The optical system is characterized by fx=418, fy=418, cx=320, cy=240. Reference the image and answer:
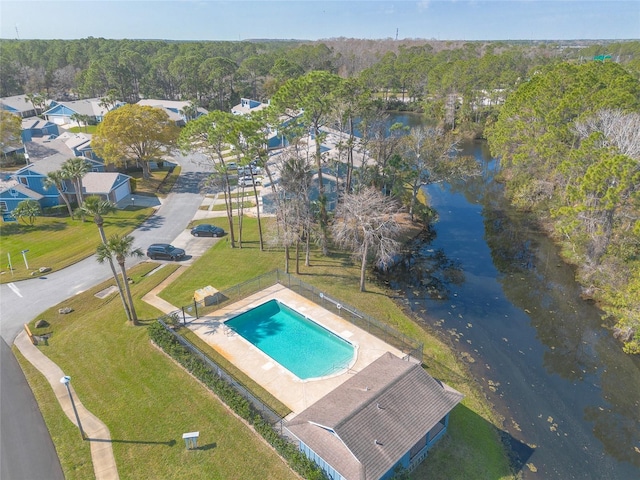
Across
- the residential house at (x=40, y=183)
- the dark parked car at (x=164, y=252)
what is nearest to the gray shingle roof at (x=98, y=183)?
the residential house at (x=40, y=183)

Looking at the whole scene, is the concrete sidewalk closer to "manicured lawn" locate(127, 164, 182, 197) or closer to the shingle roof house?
the shingle roof house

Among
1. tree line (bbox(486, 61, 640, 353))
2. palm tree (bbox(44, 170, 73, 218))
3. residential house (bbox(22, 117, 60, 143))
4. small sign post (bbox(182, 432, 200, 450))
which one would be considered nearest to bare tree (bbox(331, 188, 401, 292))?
tree line (bbox(486, 61, 640, 353))

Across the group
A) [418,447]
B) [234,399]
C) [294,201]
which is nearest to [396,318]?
[418,447]

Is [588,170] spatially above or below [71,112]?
above

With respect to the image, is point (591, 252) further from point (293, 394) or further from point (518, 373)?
point (293, 394)

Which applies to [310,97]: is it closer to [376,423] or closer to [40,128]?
[376,423]

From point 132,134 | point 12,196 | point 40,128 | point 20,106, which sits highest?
point 132,134
